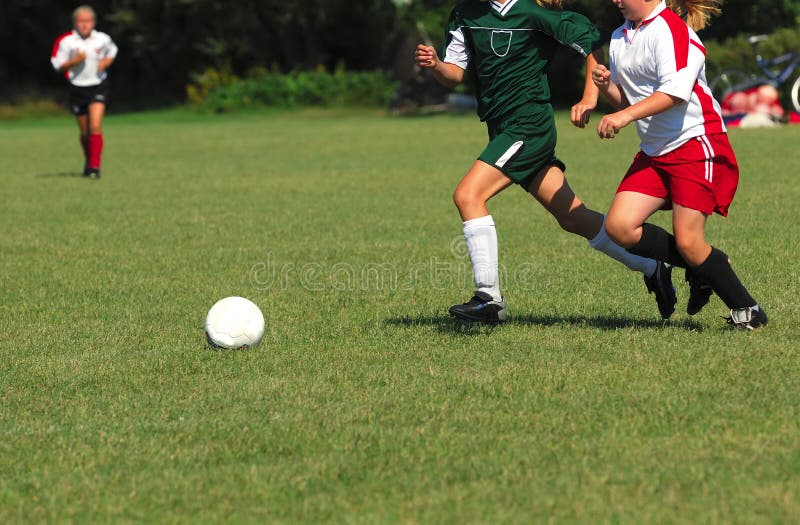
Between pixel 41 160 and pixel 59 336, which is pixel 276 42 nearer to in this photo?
pixel 41 160

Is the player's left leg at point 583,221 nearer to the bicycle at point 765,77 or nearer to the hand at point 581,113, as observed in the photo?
the hand at point 581,113

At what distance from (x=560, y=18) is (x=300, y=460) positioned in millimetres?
3210

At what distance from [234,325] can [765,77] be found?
65.8 ft

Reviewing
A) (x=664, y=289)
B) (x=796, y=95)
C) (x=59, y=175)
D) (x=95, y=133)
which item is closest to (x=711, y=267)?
(x=664, y=289)

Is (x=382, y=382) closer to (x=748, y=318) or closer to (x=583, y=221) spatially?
(x=583, y=221)

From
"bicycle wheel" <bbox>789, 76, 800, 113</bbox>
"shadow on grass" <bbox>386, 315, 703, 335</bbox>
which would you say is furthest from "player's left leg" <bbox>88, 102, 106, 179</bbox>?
"bicycle wheel" <bbox>789, 76, 800, 113</bbox>

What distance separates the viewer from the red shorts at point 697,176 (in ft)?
20.5

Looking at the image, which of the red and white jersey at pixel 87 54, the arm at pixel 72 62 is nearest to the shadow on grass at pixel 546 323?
the arm at pixel 72 62

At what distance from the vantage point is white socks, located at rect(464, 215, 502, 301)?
21.8 feet

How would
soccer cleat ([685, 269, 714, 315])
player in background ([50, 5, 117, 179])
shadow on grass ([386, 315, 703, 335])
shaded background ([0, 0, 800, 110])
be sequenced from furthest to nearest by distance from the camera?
shaded background ([0, 0, 800, 110]) → player in background ([50, 5, 117, 179]) → shadow on grass ([386, 315, 703, 335]) → soccer cleat ([685, 269, 714, 315])

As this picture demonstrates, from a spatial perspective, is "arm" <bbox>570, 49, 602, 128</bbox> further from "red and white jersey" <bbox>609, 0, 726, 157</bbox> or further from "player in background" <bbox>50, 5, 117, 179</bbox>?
"player in background" <bbox>50, 5, 117, 179</bbox>

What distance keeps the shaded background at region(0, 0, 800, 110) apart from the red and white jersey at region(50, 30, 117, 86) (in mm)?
22775

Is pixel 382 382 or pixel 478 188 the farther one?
pixel 478 188

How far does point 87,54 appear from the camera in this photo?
17.9 metres
